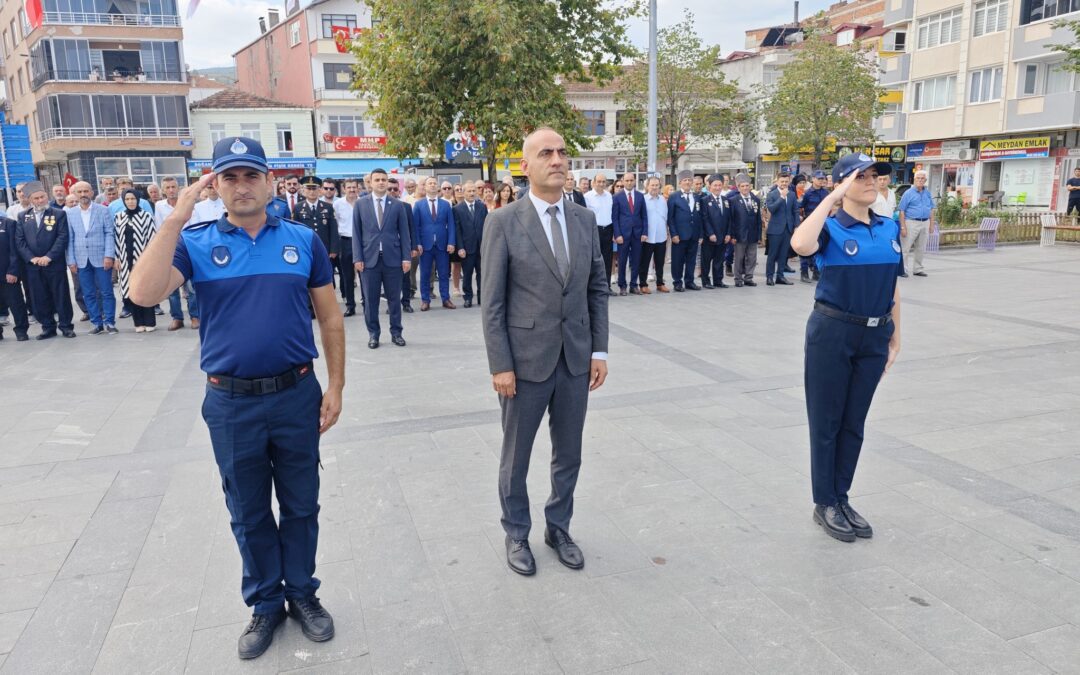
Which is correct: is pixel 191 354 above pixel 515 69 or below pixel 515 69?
below

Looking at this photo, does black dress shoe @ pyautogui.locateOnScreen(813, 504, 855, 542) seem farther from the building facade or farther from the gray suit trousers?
the building facade

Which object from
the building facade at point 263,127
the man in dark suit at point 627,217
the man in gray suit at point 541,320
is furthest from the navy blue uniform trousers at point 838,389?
the building facade at point 263,127

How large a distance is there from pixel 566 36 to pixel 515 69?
8.19 ft

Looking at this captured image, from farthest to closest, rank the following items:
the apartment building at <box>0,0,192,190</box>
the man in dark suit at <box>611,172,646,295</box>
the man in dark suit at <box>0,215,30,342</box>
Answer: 1. the apartment building at <box>0,0,192,190</box>
2. the man in dark suit at <box>611,172,646,295</box>
3. the man in dark suit at <box>0,215,30,342</box>

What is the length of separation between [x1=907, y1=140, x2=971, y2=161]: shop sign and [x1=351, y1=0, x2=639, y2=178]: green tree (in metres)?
26.2

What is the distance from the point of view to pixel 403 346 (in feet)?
30.3

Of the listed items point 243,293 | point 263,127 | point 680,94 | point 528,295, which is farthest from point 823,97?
point 243,293

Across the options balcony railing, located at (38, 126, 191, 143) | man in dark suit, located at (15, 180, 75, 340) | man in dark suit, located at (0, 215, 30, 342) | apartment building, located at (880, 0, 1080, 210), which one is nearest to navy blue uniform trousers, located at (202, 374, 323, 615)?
man in dark suit, located at (15, 180, 75, 340)

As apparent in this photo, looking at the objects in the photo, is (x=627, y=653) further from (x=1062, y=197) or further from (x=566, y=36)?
(x=1062, y=197)

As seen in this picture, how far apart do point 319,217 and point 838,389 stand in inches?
355

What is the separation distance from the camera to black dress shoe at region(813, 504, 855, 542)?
4.04 metres

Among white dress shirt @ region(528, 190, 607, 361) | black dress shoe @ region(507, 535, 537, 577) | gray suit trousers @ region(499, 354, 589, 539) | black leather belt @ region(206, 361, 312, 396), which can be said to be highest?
white dress shirt @ region(528, 190, 607, 361)

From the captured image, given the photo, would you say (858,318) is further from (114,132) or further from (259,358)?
(114,132)

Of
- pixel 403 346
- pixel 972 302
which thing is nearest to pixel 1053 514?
pixel 403 346
